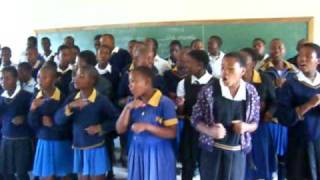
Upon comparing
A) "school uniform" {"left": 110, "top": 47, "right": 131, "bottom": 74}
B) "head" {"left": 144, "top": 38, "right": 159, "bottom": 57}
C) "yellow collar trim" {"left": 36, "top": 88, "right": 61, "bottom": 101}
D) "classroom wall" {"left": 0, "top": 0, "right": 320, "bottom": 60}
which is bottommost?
"yellow collar trim" {"left": 36, "top": 88, "right": 61, "bottom": 101}

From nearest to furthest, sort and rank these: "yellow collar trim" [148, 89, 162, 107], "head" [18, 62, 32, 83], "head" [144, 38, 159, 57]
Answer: "yellow collar trim" [148, 89, 162, 107] → "head" [144, 38, 159, 57] → "head" [18, 62, 32, 83]

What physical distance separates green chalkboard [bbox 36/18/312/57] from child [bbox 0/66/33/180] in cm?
285

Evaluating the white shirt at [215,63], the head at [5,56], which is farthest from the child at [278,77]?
the head at [5,56]

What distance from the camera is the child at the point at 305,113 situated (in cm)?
248

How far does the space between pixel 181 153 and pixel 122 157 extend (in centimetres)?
130

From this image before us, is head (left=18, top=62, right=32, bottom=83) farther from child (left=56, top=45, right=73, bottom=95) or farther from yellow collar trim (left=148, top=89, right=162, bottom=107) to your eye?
yellow collar trim (left=148, top=89, right=162, bottom=107)

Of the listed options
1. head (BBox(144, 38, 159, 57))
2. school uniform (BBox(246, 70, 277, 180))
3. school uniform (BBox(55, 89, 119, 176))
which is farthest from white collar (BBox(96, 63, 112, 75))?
school uniform (BBox(246, 70, 277, 180))

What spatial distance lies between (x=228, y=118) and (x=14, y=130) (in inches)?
72.0

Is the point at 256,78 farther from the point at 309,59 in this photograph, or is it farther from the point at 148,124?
the point at 148,124

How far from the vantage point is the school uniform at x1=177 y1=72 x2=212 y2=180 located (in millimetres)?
2900

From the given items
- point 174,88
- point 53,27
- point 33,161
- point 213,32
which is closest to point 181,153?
point 174,88

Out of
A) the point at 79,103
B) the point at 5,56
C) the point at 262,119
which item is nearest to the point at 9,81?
the point at 79,103

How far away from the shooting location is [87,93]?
286 cm

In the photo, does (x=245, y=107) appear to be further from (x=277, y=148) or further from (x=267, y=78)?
(x=277, y=148)
